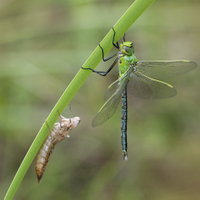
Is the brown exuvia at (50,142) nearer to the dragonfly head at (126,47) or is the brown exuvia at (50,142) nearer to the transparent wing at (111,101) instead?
the transparent wing at (111,101)

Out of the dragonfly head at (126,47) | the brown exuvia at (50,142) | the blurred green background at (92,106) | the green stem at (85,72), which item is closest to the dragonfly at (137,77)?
the dragonfly head at (126,47)

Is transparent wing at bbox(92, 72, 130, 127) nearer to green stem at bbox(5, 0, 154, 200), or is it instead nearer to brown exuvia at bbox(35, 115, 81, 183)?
brown exuvia at bbox(35, 115, 81, 183)

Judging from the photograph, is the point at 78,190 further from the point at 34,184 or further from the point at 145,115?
the point at 145,115

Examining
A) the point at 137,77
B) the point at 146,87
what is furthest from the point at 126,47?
the point at 146,87

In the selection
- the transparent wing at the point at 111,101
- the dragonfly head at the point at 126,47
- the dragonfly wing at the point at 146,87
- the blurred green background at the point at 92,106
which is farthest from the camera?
the blurred green background at the point at 92,106

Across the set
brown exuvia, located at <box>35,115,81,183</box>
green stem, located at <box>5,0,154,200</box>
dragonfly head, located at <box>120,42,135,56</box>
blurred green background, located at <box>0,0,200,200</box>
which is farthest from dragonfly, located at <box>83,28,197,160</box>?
blurred green background, located at <box>0,0,200,200</box>

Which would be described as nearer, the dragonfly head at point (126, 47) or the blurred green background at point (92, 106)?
the dragonfly head at point (126, 47)

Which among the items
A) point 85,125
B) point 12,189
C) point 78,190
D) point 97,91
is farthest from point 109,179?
point 12,189

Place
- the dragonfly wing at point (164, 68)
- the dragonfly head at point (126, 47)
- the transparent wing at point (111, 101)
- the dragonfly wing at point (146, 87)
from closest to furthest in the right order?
1. the transparent wing at point (111, 101)
2. the dragonfly wing at point (164, 68)
3. the dragonfly head at point (126, 47)
4. the dragonfly wing at point (146, 87)
